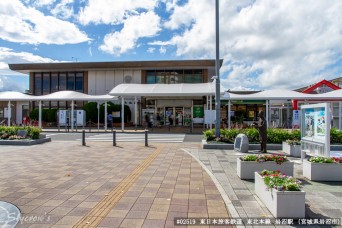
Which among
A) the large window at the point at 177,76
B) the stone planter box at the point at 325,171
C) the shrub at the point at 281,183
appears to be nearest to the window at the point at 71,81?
the large window at the point at 177,76

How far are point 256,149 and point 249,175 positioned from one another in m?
5.67

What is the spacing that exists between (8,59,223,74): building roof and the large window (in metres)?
0.93

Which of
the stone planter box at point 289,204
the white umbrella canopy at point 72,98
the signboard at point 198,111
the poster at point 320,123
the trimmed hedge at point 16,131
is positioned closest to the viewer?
the stone planter box at point 289,204

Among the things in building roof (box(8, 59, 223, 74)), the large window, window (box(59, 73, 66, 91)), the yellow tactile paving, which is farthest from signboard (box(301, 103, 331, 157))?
window (box(59, 73, 66, 91))

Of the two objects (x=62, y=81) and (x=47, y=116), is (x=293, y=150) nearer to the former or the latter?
(x=47, y=116)

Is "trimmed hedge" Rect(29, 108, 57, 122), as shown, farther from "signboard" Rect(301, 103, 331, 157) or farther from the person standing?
"signboard" Rect(301, 103, 331, 157)

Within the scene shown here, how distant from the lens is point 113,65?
32125mm

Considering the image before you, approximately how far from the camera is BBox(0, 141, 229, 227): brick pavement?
4.68m

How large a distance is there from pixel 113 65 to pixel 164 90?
1122 cm

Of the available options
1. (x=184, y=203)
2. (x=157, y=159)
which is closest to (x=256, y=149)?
(x=157, y=159)

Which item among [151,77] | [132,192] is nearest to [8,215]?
[132,192]

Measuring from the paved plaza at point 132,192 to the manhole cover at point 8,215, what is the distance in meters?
0.13

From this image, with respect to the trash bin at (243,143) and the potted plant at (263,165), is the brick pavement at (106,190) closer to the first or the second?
the potted plant at (263,165)

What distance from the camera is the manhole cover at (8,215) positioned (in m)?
4.40
